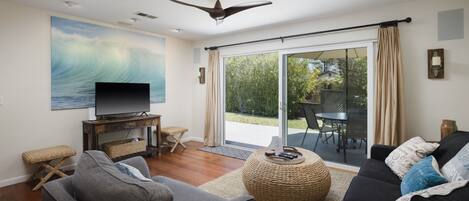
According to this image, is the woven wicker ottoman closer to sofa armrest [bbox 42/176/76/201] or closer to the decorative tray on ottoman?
the decorative tray on ottoman

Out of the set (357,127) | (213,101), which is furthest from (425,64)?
(213,101)

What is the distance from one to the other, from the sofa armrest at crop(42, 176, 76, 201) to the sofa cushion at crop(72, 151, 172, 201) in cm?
6

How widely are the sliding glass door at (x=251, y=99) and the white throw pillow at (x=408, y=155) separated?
2.49 meters

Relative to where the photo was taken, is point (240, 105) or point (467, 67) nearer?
point (467, 67)

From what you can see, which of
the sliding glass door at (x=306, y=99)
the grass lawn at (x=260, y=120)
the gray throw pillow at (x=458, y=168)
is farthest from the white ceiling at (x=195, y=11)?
the gray throw pillow at (x=458, y=168)

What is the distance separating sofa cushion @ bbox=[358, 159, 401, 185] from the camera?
2253 mm

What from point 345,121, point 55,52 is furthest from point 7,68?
point 345,121

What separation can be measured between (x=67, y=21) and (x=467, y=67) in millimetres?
5510

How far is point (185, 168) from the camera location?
13.1ft

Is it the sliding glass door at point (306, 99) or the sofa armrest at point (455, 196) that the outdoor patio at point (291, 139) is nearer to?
the sliding glass door at point (306, 99)

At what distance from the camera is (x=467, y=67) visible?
3.02m

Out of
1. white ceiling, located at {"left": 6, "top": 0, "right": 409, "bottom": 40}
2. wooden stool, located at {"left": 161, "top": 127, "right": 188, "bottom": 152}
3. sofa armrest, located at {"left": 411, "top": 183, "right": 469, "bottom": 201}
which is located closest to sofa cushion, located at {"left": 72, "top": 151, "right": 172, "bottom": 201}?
sofa armrest, located at {"left": 411, "top": 183, "right": 469, "bottom": 201}

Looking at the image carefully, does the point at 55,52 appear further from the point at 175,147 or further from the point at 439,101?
the point at 439,101

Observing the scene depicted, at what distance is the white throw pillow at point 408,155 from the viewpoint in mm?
2266
